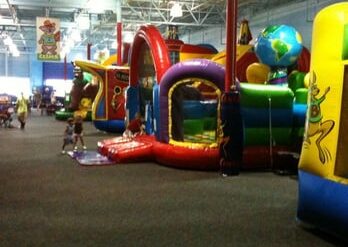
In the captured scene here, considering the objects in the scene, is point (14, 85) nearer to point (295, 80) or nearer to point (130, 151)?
point (130, 151)

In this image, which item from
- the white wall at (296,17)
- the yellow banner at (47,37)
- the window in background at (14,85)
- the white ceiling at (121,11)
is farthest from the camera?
the window in background at (14,85)

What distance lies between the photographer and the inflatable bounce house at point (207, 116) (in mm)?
7727

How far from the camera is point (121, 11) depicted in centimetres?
1964

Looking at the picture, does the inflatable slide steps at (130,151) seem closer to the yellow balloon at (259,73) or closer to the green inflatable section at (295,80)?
the yellow balloon at (259,73)

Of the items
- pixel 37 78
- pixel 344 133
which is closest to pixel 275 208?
pixel 344 133

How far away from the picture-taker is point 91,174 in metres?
7.28

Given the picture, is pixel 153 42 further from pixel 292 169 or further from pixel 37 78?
pixel 37 78

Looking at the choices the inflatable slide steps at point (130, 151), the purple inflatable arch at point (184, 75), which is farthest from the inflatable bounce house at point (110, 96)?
the purple inflatable arch at point (184, 75)

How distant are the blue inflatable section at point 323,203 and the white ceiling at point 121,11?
13312 millimetres

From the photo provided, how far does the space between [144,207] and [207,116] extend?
3.88 m

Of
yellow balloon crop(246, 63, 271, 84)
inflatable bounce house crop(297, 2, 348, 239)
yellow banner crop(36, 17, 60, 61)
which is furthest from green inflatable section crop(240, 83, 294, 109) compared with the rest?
yellow banner crop(36, 17, 60, 61)

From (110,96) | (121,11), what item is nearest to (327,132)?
(110,96)

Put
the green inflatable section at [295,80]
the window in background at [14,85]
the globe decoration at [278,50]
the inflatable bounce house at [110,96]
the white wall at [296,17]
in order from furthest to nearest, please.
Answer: the window in background at [14,85] → the white wall at [296,17] → the inflatable bounce house at [110,96] → the green inflatable section at [295,80] → the globe decoration at [278,50]

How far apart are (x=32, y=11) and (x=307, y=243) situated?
21.3 m
